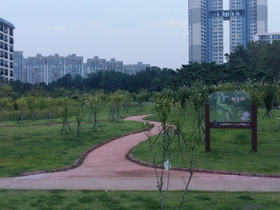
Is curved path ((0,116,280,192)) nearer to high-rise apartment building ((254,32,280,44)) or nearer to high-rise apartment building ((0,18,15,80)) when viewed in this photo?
high-rise apartment building ((0,18,15,80))

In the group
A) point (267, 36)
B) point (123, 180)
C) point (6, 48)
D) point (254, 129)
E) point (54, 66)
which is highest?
point (267, 36)

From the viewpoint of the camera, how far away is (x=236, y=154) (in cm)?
1162

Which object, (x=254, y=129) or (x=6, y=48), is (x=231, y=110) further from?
(x=6, y=48)

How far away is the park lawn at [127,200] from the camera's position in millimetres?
6367

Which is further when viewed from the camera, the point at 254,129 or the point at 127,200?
the point at 254,129

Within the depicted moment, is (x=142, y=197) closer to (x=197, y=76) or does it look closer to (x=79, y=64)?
(x=197, y=76)

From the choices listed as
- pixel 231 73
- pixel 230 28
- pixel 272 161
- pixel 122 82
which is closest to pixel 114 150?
pixel 272 161

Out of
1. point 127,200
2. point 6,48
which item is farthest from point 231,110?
point 6,48

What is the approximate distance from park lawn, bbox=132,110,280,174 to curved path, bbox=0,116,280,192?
78 centimetres

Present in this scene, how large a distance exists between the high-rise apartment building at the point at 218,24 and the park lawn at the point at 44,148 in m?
59.1

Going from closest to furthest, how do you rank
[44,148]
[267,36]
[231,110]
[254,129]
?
[254,129]
[231,110]
[44,148]
[267,36]

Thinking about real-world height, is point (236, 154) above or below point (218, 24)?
below

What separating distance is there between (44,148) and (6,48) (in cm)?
5371

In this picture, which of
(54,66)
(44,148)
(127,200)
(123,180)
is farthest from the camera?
(54,66)
